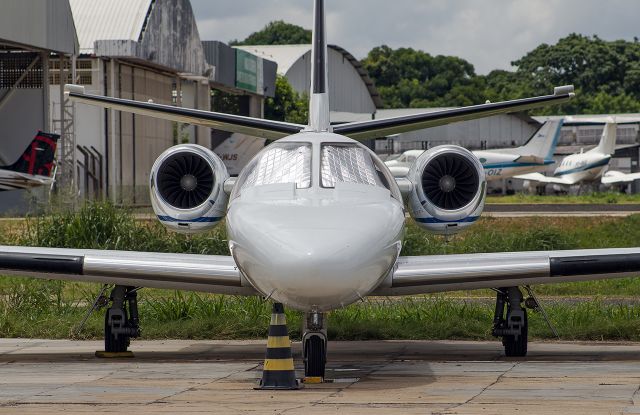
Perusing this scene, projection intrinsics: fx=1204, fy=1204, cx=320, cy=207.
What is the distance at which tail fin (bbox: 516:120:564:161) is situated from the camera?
72.6 metres

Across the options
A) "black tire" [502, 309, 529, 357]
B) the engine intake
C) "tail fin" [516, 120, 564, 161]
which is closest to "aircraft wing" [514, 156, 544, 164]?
"tail fin" [516, 120, 564, 161]

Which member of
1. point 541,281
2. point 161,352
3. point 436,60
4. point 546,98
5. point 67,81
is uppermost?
point 436,60

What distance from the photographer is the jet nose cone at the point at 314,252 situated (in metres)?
9.01

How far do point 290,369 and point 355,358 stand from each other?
2691 millimetres

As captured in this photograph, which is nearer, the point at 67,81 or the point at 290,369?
the point at 290,369

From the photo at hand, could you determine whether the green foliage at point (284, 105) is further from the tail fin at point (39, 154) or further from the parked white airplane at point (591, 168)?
the tail fin at point (39, 154)

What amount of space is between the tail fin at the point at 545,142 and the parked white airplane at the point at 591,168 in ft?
9.63

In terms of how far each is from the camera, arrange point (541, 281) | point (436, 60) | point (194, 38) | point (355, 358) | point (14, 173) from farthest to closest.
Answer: point (436, 60) < point (194, 38) < point (14, 173) < point (355, 358) < point (541, 281)

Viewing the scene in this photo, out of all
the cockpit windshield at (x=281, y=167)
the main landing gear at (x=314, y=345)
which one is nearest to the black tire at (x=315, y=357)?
the main landing gear at (x=314, y=345)

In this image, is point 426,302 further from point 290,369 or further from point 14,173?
point 14,173

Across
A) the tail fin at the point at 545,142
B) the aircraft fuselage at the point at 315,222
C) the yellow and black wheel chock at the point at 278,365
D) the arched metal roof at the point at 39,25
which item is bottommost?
the yellow and black wheel chock at the point at 278,365

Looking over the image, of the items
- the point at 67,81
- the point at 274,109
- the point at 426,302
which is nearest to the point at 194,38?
the point at 67,81

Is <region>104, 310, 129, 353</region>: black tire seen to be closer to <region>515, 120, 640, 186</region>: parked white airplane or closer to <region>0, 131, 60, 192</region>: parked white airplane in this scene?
<region>0, 131, 60, 192</region>: parked white airplane

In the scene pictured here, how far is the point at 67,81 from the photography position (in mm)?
50719
